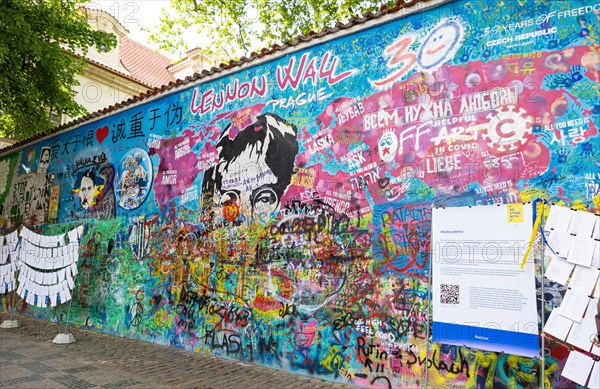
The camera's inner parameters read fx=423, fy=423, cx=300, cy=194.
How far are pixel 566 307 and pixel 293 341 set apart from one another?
3226 mm

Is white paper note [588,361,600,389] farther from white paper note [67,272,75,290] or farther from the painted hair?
white paper note [67,272,75,290]

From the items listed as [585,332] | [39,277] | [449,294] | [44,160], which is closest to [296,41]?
[449,294]

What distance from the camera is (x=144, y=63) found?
23688mm

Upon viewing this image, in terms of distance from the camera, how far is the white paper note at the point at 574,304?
3543mm

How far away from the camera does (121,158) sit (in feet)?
28.9

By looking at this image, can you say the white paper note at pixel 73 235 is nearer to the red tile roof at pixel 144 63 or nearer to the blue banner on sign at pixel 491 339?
the blue banner on sign at pixel 491 339

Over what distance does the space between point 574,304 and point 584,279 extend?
0.75 ft

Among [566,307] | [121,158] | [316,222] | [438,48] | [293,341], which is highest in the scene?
[438,48]

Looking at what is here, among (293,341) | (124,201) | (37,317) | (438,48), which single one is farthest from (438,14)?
(37,317)

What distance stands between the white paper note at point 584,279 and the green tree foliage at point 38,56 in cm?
1074

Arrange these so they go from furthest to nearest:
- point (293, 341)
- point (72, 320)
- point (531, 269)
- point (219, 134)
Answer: point (72, 320) → point (219, 134) → point (293, 341) → point (531, 269)

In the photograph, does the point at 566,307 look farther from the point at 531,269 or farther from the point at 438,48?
the point at 438,48

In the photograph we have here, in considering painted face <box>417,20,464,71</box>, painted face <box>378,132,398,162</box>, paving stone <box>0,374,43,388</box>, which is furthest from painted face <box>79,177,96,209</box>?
painted face <box>417,20,464,71</box>

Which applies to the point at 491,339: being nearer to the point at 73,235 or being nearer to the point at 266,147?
the point at 266,147
